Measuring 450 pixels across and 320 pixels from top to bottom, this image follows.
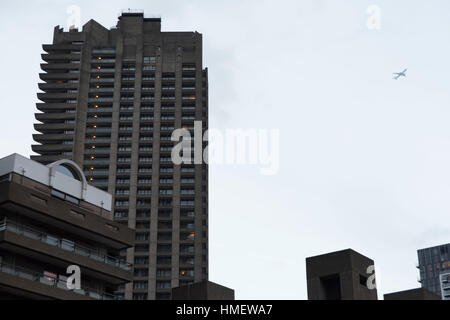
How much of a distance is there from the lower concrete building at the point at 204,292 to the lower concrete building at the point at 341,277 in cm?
629

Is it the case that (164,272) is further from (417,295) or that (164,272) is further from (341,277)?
(341,277)

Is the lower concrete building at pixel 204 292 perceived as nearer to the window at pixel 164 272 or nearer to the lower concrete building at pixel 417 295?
the lower concrete building at pixel 417 295

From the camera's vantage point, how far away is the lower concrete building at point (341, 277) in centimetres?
4125

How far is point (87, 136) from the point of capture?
157625 millimetres

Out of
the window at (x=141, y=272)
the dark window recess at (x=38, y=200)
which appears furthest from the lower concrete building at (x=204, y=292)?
the window at (x=141, y=272)

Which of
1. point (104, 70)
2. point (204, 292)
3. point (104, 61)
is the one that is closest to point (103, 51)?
point (104, 61)

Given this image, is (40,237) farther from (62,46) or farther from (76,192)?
(62,46)

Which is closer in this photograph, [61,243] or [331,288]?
[331,288]

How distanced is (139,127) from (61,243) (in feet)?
322

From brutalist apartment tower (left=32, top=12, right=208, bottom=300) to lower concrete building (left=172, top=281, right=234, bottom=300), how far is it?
319 ft

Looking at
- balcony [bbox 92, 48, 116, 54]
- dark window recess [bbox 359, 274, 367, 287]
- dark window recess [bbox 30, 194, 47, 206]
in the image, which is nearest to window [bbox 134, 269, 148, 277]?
balcony [bbox 92, 48, 116, 54]

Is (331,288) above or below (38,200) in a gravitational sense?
below

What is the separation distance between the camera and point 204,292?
38062 millimetres
